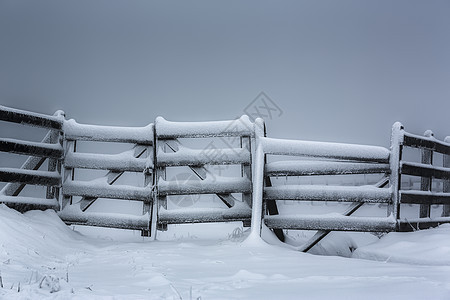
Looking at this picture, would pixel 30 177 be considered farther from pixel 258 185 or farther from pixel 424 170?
pixel 424 170

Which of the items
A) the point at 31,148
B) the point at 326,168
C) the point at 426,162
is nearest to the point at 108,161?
the point at 31,148

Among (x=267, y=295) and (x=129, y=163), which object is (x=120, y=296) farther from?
(x=129, y=163)

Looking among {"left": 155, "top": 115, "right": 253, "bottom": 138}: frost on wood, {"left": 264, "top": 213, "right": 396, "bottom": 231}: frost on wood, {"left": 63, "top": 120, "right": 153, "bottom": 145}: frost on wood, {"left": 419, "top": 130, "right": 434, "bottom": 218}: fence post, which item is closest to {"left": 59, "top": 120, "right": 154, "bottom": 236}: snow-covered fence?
{"left": 63, "top": 120, "right": 153, "bottom": 145}: frost on wood

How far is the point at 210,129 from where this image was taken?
18.5ft

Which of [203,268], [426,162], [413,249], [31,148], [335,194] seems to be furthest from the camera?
[426,162]

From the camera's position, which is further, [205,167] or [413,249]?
[205,167]

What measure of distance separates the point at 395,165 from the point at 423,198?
2.77 ft

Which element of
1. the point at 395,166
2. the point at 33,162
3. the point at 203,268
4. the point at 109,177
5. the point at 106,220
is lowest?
the point at 203,268

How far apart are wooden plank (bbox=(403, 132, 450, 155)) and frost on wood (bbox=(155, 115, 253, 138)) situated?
2198mm

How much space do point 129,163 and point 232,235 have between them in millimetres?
1885

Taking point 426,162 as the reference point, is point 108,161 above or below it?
below

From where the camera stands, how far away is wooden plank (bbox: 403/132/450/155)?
542 cm

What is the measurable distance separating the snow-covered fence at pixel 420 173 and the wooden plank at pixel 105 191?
139 inches

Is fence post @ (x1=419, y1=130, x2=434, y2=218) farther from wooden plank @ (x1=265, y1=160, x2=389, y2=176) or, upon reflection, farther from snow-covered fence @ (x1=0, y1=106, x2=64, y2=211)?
snow-covered fence @ (x1=0, y1=106, x2=64, y2=211)
